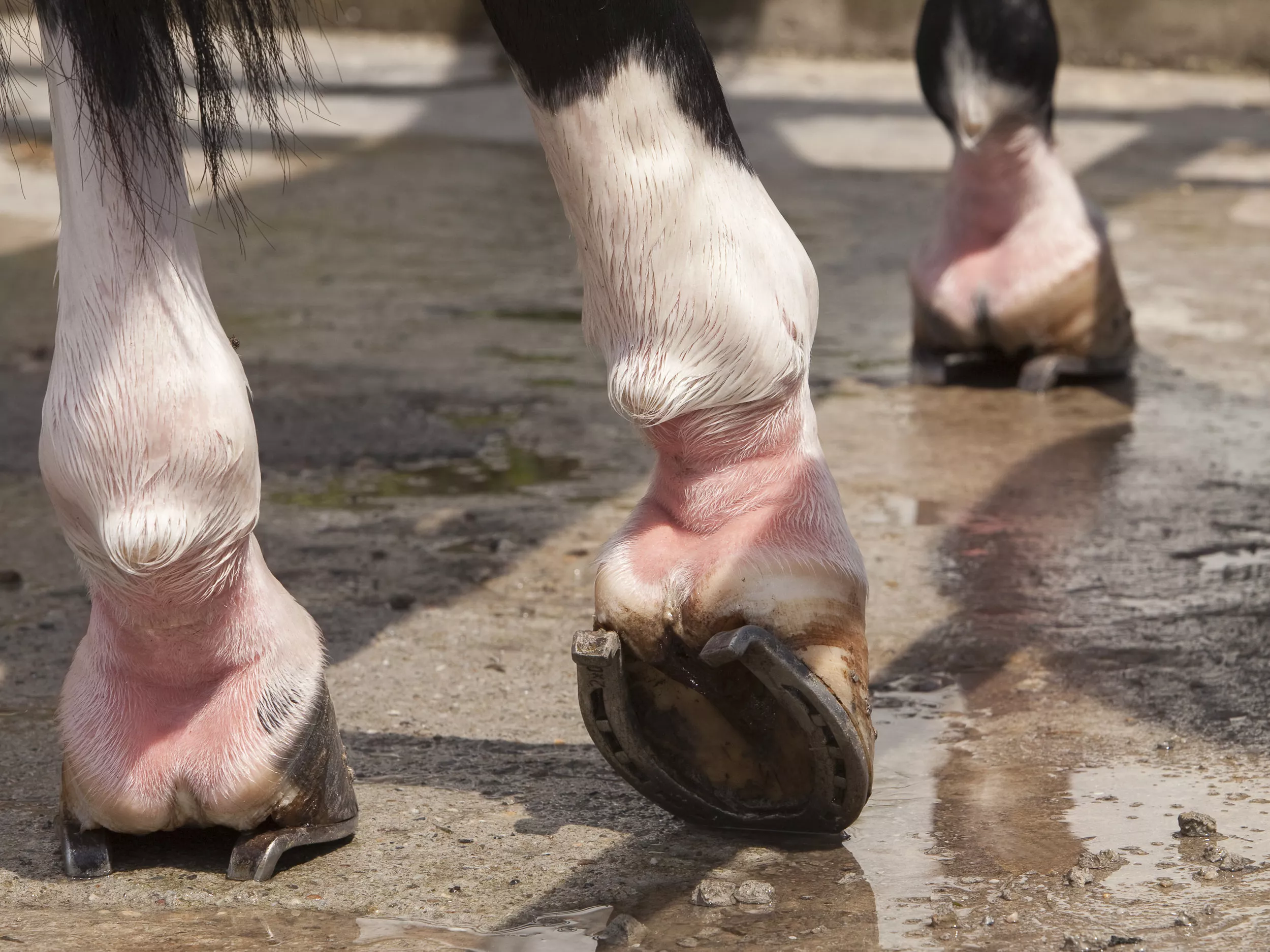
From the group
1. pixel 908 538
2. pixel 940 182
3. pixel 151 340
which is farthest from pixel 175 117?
pixel 940 182

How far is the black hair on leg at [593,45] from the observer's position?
5.18 ft

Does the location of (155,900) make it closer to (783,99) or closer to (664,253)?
(664,253)

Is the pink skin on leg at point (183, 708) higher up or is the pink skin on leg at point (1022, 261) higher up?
the pink skin on leg at point (1022, 261)

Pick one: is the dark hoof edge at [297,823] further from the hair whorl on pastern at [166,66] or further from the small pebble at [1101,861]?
the small pebble at [1101,861]

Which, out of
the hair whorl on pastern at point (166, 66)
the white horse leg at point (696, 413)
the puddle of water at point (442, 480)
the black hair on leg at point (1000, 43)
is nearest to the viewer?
the hair whorl on pastern at point (166, 66)

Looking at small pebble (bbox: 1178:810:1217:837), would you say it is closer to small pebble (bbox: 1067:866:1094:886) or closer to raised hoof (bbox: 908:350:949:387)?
small pebble (bbox: 1067:866:1094:886)

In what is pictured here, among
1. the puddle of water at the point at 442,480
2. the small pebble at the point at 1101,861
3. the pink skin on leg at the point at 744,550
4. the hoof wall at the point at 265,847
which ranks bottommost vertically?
the small pebble at the point at 1101,861

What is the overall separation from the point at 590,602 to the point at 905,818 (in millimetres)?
749

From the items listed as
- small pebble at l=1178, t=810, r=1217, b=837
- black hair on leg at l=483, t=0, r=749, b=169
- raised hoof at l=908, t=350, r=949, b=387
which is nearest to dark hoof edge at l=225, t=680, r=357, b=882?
black hair on leg at l=483, t=0, r=749, b=169

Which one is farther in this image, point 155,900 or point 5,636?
point 5,636

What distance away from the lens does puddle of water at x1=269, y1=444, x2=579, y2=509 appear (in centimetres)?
285

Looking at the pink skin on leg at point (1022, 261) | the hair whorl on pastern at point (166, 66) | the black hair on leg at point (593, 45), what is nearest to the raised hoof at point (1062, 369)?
the pink skin on leg at point (1022, 261)

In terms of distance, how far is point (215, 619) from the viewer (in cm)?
162

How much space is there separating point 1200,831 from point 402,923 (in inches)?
28.9
